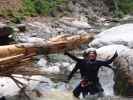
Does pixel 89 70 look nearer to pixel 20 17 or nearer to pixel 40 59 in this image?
pixel 40 59

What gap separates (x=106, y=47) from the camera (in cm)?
1409

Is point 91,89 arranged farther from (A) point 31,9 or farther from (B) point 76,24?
(A) point 31,9

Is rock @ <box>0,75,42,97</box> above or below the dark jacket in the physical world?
below

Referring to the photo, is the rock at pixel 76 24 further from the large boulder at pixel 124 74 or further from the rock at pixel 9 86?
the rock at pixel 9 86

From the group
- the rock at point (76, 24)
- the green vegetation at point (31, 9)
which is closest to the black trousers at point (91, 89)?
the green vegetation at point (31, 9)

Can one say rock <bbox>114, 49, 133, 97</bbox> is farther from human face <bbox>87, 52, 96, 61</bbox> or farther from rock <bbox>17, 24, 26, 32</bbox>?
rock <bbox>17, 24, 26, 32</bbox>

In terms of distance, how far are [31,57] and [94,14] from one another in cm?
1863

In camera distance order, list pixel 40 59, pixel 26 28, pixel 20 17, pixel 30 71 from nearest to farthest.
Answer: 1. pixel 30 71
2. pixel 40 59
3. pixel 26 28
4. pixel 20 17

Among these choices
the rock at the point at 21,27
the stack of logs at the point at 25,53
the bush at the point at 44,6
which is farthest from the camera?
the bush at the point at 44,6

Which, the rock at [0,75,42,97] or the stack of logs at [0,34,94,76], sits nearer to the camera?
the stack of logs at [0,34,94,76]

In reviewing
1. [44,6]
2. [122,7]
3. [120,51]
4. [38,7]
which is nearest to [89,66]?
[120,51]

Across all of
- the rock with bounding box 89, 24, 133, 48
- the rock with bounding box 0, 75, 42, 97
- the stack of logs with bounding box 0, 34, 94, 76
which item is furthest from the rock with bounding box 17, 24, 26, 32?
the rock with bounding box 0, 75, 42, 97

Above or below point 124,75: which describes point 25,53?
above

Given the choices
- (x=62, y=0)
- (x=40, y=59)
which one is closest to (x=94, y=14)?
(x=62, y=0)
